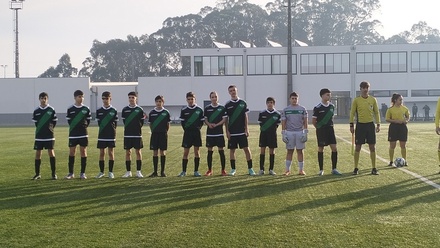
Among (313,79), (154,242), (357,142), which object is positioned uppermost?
(313,79)

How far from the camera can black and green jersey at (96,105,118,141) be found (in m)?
11.9

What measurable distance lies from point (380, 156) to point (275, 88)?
41636 millimetres

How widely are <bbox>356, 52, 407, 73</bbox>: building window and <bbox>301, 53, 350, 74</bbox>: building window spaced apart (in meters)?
1.27

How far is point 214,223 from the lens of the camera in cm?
714

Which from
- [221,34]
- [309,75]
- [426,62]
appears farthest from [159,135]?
[221,34]

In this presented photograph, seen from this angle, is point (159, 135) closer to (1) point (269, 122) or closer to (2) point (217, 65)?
(1) point (269, 122)

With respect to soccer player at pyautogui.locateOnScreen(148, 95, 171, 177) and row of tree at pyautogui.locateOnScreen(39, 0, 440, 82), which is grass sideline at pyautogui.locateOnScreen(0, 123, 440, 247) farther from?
row of tree at pyautogui.locateOnScreen(39, 0, 440, 82)

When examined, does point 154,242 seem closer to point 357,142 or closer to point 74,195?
point 74,195

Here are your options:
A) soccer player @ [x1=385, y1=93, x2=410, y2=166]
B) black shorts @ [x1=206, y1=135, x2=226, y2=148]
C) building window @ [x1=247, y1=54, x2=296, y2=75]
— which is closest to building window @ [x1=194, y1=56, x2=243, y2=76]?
building window @ [x1=247, y1=54, x2=296, y2=75]

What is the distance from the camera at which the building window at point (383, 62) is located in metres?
56.2

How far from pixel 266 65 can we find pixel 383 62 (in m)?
11.7

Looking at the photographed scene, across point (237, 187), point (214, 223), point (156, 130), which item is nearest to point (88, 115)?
point (156, 130)

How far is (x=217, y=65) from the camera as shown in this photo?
58375 mm

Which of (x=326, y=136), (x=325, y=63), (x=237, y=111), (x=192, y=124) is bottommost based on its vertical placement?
(x=326, y=136)
